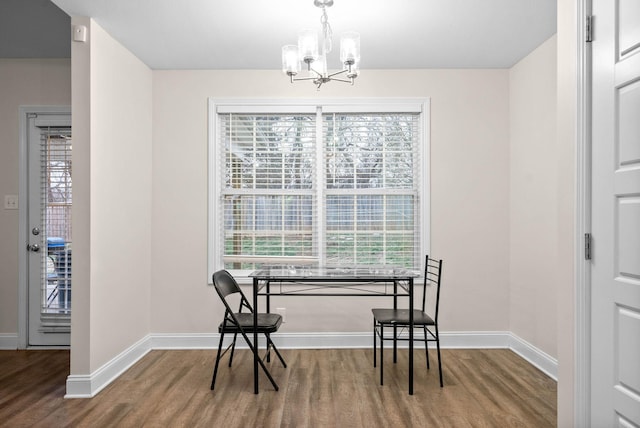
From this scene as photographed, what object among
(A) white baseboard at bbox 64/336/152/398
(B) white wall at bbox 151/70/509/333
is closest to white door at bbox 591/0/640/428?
(B) white wall at bbox 151/70/509/333

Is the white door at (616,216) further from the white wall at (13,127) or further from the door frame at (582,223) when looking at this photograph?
the white wall at (13,127)

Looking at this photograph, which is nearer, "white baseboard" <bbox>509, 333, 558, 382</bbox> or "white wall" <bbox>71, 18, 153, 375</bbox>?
"white wall" <bbox>71, 18, 153, 375</bbox>

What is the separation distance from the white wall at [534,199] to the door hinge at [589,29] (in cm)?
152

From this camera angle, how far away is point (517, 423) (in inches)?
96.4

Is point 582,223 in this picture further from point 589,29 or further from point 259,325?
point 259,325

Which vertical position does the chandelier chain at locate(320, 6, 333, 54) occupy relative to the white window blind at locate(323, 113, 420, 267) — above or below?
above

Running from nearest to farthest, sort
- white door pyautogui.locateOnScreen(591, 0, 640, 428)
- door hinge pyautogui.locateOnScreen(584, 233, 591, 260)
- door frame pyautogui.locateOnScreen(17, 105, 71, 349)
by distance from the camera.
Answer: white door pyautogui.locateOnScreen(591, 0, 640, 428) → door hinge pyautogui.locateOnScreen(584, 233, 591, 260) → door frame pyautogui.locateOnScreen(17, 105, 71, 349)

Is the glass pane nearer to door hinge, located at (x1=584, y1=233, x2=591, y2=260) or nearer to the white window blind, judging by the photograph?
the white window blind

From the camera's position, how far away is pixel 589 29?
5.77 ft

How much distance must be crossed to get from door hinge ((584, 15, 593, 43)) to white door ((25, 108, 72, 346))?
13.8 feet

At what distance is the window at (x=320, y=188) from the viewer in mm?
3965

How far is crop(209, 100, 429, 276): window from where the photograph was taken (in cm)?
396

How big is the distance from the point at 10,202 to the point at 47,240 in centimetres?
50

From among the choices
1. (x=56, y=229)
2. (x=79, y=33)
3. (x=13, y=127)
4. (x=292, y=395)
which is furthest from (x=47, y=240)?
(x=292, y=395)
